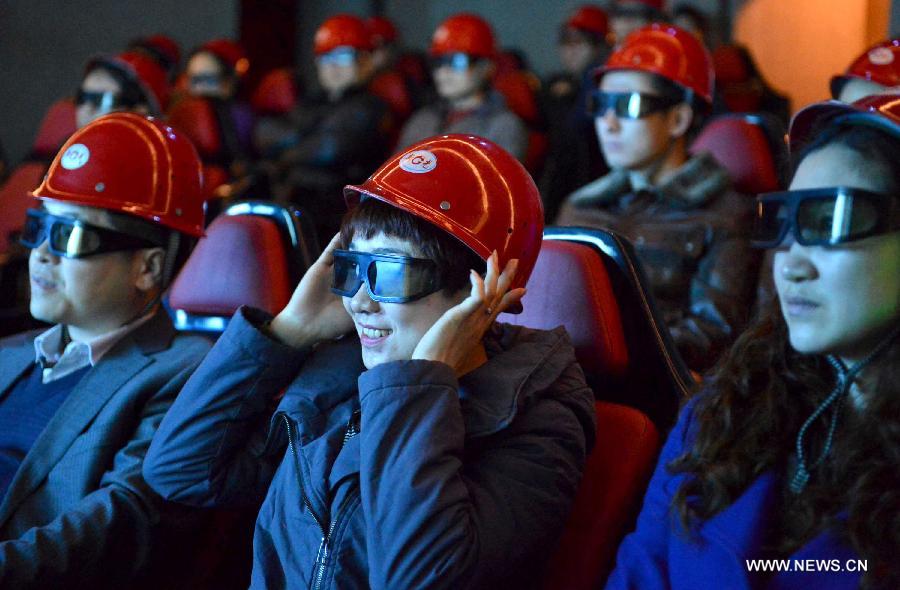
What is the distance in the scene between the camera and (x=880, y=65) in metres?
3.04

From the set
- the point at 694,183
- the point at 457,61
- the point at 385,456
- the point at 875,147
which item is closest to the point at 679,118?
the point at 694,183

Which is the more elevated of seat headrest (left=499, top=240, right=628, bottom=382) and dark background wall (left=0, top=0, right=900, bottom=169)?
seat headrest (left=499, top=240, right=628, bottom=382)

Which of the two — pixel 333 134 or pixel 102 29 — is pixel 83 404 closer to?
pixel 333 134

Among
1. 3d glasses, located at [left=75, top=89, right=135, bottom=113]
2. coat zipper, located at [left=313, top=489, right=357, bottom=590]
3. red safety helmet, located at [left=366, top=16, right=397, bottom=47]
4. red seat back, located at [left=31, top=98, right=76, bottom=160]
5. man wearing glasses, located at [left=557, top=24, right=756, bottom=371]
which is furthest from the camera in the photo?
red safety helmet, located at [left=366, top=16, right=397, bottom=47]

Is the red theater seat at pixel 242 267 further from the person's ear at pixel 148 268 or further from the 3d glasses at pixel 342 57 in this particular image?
the 3d glasses at pixel 342 57

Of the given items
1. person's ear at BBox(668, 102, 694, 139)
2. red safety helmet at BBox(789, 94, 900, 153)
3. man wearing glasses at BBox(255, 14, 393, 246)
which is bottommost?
man wearing glasses at BBox(255, 14, 393, 246)

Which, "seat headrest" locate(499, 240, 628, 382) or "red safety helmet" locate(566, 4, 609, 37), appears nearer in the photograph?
"seat headrest" locate(499, 240, 628, 382)

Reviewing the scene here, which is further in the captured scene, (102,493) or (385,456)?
(102,493)

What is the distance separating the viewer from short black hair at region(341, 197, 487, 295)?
1.62 metres

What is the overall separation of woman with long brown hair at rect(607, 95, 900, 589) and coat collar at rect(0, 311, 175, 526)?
3.30 ft

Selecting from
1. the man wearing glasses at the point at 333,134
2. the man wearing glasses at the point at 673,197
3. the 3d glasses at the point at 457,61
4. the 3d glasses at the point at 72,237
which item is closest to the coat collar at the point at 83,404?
the 3d glasses at the point at 72,237

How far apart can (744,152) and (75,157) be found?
2.00 metres

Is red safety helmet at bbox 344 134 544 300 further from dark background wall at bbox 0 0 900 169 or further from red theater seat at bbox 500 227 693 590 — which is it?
dark background wall at bbox 0 0 900 169

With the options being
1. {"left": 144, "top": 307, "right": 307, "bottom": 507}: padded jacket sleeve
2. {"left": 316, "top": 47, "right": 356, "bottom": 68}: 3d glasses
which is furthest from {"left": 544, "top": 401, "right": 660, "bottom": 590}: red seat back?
{"left": 316, "top": 47, "right": 356, "bottom": 68}: 3d glasses
